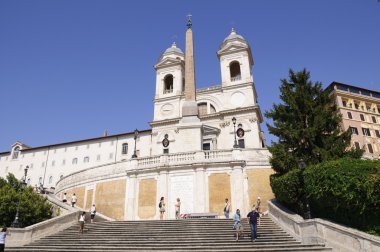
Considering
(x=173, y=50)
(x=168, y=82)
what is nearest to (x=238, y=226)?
(x=168, y=82)

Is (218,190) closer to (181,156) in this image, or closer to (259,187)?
(259,187)

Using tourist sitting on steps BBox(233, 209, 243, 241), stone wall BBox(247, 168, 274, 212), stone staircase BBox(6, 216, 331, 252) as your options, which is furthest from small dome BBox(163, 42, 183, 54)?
tourist sitting on steps BBox(233, 209, 243, 241)

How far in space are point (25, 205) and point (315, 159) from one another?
17105 mm

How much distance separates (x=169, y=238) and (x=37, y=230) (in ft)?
24.7

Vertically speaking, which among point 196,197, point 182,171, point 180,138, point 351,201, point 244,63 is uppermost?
point 244,63

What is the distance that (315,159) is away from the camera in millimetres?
16500

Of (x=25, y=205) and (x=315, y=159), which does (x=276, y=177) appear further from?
(x=25, y=205)

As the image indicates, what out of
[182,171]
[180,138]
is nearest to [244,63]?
[180,138]

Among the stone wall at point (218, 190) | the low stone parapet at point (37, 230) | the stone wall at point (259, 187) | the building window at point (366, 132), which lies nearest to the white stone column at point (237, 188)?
the stone wall at point (218, 190)

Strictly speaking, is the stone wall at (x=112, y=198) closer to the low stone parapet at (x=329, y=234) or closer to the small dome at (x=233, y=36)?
the low stone parapet at (x=329, y=234)

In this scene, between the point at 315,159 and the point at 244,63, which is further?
the point at 244,63

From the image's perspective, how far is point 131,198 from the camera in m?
23.7

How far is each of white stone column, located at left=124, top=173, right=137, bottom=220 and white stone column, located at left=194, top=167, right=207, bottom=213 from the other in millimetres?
4728

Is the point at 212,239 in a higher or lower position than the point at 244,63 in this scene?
lower
